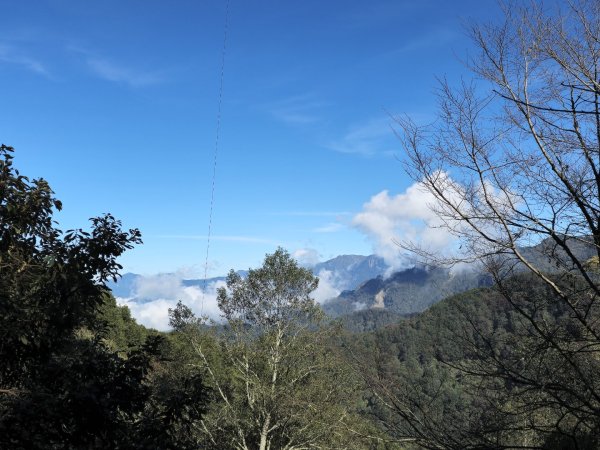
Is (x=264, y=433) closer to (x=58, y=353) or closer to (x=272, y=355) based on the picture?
(x=272, y=355)

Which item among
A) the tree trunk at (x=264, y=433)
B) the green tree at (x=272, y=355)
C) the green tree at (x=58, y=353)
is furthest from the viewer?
the green tree at (x=272, y=355)

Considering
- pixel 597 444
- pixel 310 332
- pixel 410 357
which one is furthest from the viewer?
pixel 410 357

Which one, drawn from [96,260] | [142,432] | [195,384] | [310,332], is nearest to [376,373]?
[195,384]

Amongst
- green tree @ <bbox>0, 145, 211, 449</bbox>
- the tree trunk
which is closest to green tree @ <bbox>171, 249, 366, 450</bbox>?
the tree trunk

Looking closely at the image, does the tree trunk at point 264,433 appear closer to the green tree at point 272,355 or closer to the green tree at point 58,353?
the green tree at point 272,355

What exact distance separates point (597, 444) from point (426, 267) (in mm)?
2360

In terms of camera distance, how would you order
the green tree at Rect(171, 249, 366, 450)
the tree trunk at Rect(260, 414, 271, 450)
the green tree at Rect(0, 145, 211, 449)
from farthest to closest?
1. the green tree at Rect(171, 249, 366, 450)
2. the tree trunk at Rect(260, 414, 271, 450)
3. the green tree at Rect(0, 145, 211, 449)

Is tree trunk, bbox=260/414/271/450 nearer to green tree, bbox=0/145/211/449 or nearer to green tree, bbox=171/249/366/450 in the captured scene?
green tree, bbox=171/249/366/450

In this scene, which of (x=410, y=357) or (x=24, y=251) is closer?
(x=24, y=251)

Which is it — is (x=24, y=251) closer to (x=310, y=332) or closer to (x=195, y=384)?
(x=195, y=384)

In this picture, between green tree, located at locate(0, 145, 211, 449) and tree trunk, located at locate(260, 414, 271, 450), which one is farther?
tree trunk, located at locate(260, 414, 271, 450)

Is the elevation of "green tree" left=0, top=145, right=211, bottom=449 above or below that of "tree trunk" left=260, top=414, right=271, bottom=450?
above

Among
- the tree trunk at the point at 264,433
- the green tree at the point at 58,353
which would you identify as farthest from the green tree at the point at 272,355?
the green tree at the point at 58,353

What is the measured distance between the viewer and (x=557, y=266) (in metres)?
4.59
